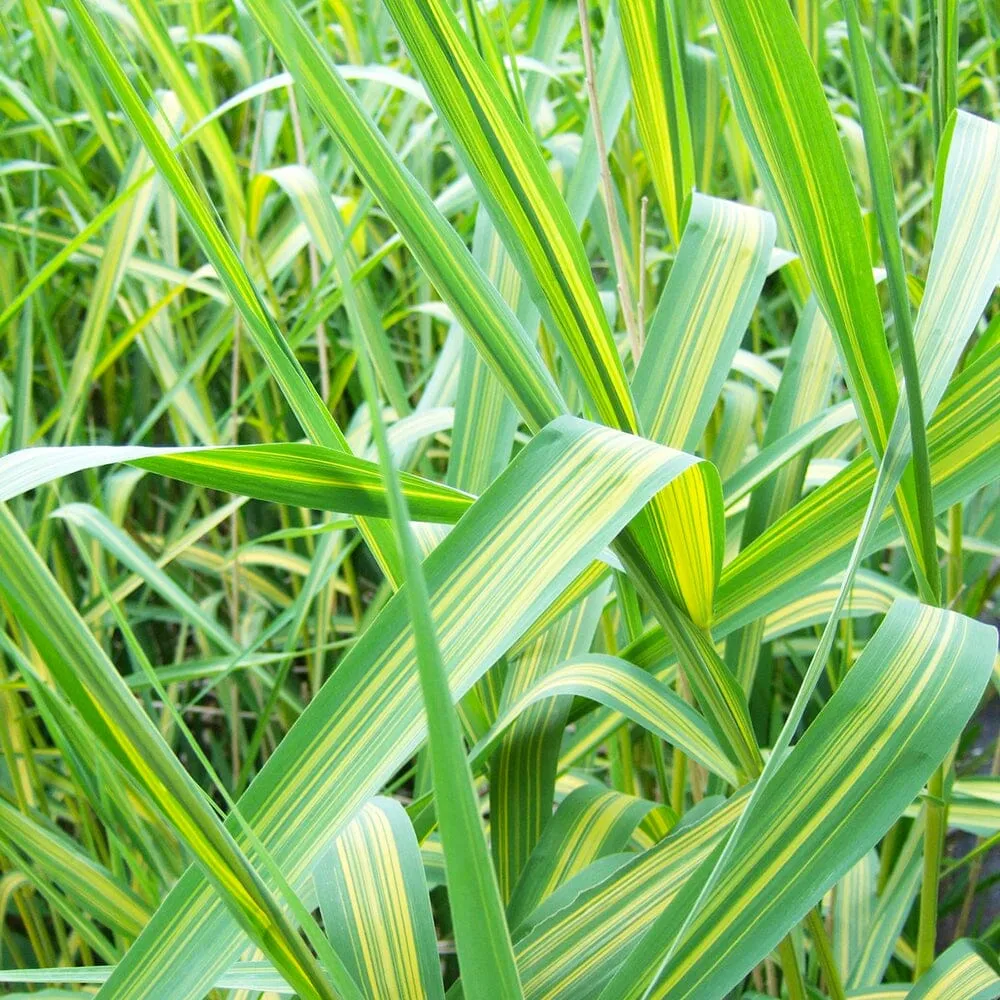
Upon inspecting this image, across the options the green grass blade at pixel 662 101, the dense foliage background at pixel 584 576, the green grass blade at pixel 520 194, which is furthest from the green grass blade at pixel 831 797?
the green grass blade at pixel 662 101

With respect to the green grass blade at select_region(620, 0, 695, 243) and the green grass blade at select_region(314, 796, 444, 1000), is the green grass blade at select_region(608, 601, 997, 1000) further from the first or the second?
the green grass blade at select_region(620, 0, 695, 243)

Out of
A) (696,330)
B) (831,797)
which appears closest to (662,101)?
(696,330)

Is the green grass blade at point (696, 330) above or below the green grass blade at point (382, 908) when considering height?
above

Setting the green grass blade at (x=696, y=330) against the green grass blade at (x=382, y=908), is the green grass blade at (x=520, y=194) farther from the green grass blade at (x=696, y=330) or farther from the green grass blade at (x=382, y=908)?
the green grass blade at (x=382, y=908)

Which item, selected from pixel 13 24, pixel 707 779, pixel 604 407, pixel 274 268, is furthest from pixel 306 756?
pixel 13 24

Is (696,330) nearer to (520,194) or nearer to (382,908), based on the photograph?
(520,194)

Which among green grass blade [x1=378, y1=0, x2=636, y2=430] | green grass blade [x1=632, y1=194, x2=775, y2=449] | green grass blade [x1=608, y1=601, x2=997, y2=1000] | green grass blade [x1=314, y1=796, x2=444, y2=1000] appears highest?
green grass blade [x1=378, y1=0, x2=636, y2=430]

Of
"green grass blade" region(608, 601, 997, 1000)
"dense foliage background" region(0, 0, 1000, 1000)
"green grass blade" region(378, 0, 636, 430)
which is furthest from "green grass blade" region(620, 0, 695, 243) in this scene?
"green grass blade" region(608, 601, 997, 1000)

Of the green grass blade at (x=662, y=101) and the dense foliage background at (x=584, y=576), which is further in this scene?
the green grass blade at (x=662, y=101)

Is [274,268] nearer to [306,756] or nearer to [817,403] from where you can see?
[817,403]

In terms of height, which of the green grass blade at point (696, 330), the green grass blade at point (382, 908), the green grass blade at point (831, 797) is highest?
the green grass blade at point (696, 330)

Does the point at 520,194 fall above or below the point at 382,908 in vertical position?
above

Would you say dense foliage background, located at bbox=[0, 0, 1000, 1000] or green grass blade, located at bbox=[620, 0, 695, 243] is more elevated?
green grass blade, located at bbox=[620, 0, 695, 243]

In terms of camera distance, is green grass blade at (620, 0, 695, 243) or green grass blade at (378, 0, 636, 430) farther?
Result: green grass blade at (620, 0, 695, 243)
